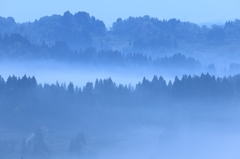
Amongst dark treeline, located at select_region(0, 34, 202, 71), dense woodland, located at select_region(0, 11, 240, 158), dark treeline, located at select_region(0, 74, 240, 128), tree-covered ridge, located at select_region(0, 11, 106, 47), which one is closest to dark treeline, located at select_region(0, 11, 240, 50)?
tree-covered ridge, located at select_region(0, 11, 106, 47)

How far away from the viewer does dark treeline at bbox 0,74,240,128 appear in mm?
42406

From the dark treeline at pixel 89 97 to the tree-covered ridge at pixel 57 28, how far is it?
4378cm

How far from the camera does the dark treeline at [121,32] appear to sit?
310 feet

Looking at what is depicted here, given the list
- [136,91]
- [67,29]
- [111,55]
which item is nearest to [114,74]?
[111,55]

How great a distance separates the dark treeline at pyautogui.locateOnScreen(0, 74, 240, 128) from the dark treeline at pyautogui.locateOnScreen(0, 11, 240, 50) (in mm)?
44105

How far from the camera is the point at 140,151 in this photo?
114ft

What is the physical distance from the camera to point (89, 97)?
46281mm

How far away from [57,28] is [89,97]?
166 ft

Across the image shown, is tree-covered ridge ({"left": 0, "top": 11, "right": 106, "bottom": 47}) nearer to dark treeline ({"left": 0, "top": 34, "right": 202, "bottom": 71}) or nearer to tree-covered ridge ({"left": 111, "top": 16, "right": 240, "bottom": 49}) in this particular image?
tree-covered ridge ({"left": 111, "top": 16, "right": 240, "bottom": 49})

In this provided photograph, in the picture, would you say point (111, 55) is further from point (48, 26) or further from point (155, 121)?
point (155, 121)

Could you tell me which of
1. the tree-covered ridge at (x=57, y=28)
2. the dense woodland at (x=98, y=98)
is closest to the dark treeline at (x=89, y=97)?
the dense woodland at (x=98, y=98)

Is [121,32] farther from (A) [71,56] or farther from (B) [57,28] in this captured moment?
(A) [71,56]

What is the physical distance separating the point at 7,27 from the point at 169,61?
3462cm

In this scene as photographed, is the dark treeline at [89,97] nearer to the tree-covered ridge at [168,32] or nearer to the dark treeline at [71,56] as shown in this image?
the dark treeline at [71,56]
